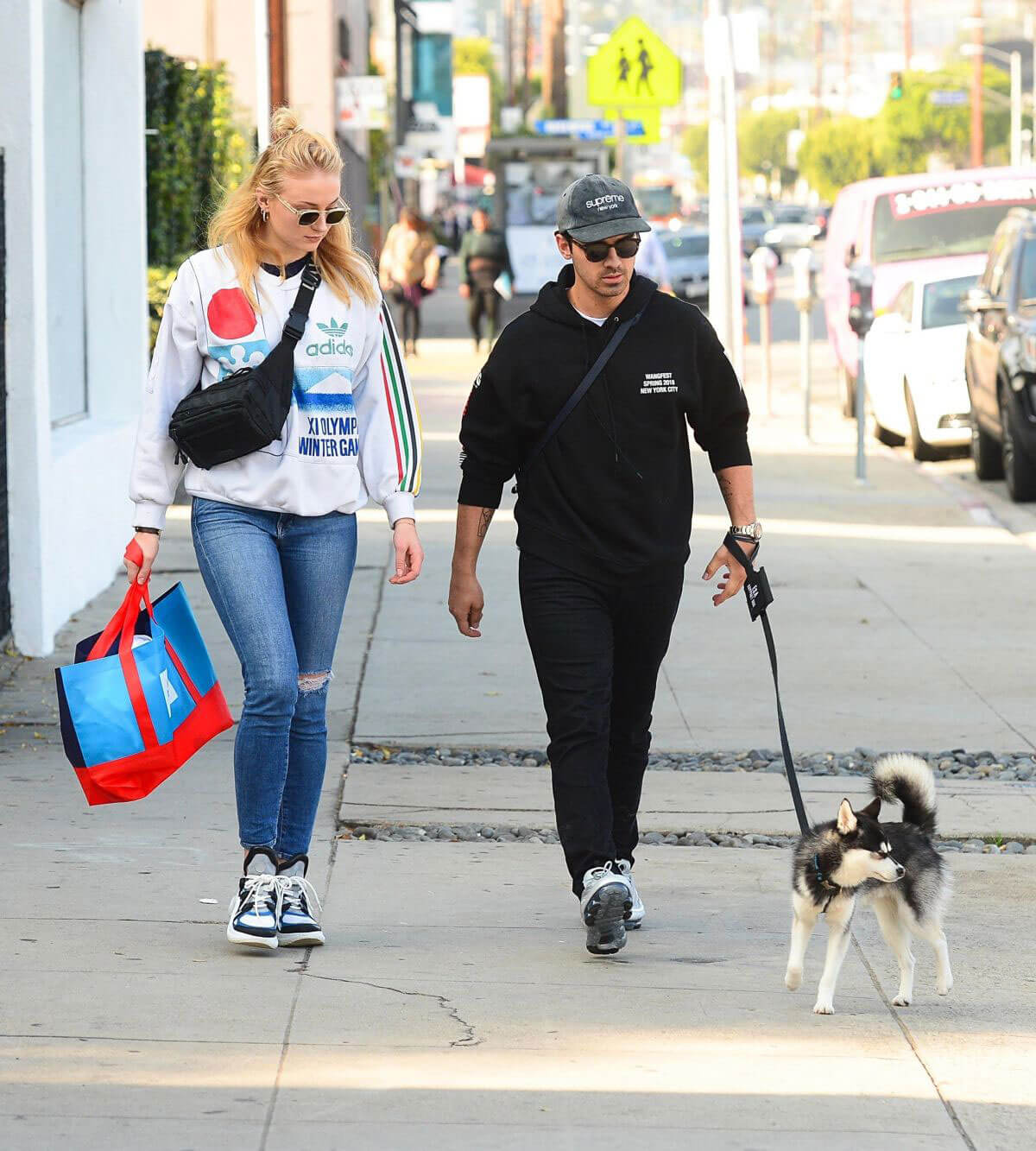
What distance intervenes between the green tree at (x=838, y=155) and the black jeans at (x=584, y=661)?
114 m

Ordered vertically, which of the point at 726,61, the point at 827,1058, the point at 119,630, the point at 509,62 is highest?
the point at 509,62

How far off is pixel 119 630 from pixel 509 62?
330ft

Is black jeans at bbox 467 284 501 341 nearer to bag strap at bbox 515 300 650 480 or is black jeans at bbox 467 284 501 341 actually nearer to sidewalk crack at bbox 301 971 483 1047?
bag strap at bbox 515 300 650 480

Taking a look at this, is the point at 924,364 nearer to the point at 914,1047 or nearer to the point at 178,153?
the point at 178,153

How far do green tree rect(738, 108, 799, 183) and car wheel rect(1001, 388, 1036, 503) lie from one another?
15230cm

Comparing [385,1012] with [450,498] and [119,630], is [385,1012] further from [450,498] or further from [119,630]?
[450,498]

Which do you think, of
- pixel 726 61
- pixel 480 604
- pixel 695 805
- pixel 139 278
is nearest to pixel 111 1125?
pixel 480 604

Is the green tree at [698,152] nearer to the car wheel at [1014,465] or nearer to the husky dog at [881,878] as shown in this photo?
the car wheel at [1014,465]

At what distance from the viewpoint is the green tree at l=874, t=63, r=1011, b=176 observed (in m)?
112

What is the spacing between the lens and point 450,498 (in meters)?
15.0

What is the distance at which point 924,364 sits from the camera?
694 inches

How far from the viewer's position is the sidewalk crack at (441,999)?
4.67 meters

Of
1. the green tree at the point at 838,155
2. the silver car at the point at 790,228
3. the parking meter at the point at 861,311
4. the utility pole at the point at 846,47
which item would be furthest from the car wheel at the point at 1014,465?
the utility pole at the point at 846,47

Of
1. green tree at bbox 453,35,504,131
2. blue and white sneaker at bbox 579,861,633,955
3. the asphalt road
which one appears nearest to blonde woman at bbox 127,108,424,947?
blue and white sneaker at bbox 579,861,633,955
